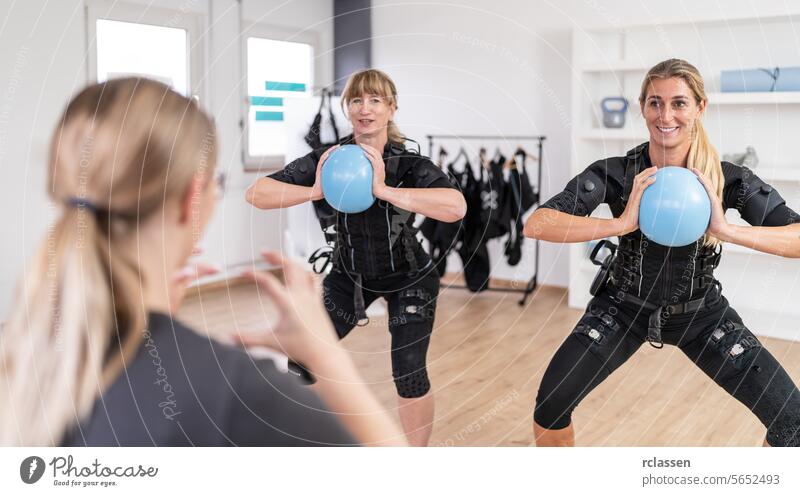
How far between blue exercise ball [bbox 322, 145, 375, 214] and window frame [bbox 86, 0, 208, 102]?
0.93 metres

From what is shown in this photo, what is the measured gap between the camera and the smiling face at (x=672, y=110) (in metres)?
2.42

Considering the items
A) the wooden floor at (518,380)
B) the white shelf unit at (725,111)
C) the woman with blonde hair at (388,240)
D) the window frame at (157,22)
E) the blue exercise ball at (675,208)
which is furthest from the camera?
the white shelf unit at (725,111)

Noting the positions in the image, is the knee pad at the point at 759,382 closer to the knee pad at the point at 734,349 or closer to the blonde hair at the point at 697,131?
the knee pad at the point at 734,349

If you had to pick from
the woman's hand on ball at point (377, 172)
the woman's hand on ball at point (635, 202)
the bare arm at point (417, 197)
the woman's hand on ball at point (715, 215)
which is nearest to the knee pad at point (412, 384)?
the bare arm at point (417, 197)

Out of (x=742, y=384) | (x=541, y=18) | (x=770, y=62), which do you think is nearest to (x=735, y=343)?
(x=742, y=384)

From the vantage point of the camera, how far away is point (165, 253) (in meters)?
1.53

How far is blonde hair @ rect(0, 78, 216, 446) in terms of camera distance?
146 centimetres

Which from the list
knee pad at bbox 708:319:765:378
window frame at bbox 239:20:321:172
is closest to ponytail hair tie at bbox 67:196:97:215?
knee pad at bbox 708:319:765:378

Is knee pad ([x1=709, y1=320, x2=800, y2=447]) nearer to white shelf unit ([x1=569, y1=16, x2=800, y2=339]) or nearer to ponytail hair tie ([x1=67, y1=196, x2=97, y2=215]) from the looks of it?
white shelf unit ([x1=569, y1=16, x2=800, y2=339])

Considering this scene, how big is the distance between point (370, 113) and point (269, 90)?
2.75 metres

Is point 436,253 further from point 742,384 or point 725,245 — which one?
point 742,384

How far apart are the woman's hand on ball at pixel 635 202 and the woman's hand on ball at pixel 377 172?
757 millimetres
